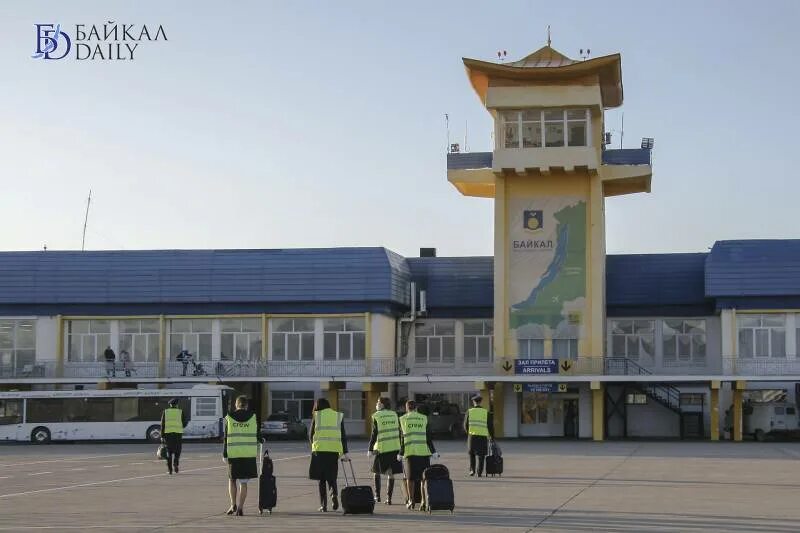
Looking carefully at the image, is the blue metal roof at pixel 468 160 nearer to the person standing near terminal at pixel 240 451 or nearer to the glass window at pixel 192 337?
the glass window at pixel 192 337

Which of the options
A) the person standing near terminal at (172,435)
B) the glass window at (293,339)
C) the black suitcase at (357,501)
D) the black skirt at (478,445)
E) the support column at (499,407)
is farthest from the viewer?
the glass window at (293,339)

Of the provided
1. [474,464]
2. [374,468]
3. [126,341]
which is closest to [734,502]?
[374,468]

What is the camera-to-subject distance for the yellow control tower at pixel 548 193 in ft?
186

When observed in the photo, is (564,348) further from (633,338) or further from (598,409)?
(633,338)

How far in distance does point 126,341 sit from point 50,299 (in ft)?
12.6

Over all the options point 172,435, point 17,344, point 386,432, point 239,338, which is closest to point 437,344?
point 239,338

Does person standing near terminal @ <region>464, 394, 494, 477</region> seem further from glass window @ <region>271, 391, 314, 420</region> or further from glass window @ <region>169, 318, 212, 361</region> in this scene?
glass window @ <region>169, 318, 212, 361</region>

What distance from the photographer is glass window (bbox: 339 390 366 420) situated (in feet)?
201

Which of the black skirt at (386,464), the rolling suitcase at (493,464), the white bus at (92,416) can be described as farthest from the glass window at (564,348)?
the black skirt at (386,464)

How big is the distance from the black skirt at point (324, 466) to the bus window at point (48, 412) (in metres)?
36.4

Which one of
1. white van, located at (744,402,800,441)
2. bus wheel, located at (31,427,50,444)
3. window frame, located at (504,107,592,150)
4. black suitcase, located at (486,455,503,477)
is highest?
window frame, located at (504,107,592,150)

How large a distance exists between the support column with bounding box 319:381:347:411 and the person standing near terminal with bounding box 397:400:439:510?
36.0m

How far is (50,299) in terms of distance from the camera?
60656 millimetres

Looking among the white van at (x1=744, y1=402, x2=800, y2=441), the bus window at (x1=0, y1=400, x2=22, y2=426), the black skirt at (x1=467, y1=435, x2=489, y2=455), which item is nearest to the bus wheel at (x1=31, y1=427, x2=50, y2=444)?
the bus window at (x1=0, y1=400, x2=22, y2=426)
